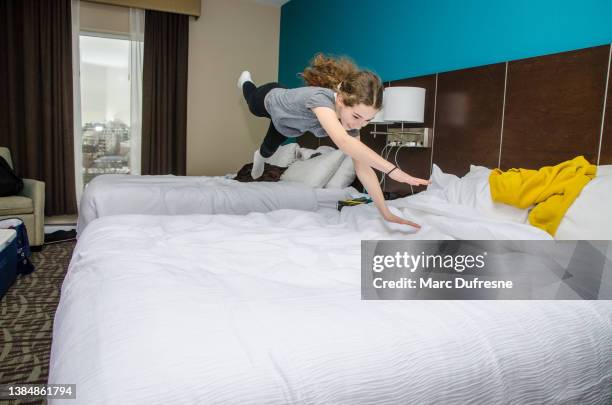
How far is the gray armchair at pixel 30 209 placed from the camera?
378 cm

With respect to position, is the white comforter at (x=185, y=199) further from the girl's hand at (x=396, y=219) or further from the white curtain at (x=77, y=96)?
the white curtain at (x=77, y=96)

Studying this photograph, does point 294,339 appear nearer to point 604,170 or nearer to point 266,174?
point 604,170

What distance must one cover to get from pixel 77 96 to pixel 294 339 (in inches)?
191

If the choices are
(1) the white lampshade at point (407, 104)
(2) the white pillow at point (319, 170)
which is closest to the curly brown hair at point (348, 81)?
(1) the white lampshade at point (407, 104)

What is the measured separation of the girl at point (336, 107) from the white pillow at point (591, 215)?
1.95ft

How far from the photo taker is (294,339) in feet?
3.30

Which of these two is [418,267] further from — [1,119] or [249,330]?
[1,119]

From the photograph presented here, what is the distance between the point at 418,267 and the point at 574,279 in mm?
525

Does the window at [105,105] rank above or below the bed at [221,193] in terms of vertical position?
above

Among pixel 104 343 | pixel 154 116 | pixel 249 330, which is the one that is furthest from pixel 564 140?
pixel 154 116

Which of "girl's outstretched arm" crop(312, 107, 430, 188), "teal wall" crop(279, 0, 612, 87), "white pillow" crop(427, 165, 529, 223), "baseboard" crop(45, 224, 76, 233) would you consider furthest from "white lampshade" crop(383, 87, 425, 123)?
"baseboard" crop(45, 224, 76, 233)

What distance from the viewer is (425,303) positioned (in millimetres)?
1248

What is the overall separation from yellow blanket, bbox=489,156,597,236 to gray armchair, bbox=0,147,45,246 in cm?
373

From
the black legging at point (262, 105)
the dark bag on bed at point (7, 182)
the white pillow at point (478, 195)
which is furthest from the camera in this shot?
the dark bag on bed at point (7, 182)
